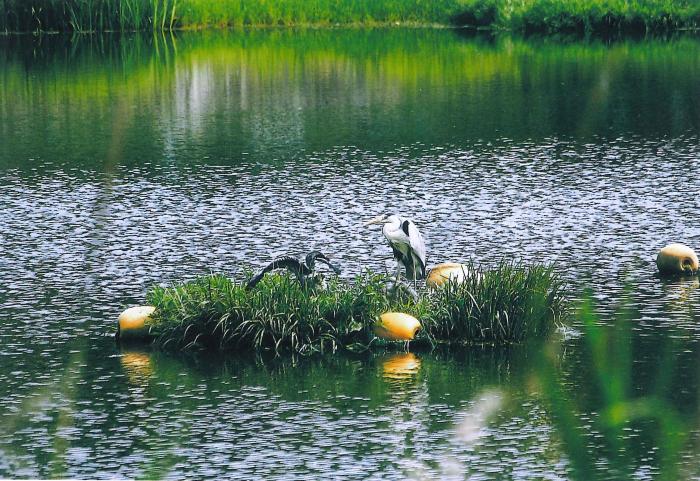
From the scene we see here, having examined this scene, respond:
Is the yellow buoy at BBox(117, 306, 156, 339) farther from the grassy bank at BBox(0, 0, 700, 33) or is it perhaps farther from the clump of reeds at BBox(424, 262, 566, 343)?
the grassy bank at BBox(0, 0, 700, 33)

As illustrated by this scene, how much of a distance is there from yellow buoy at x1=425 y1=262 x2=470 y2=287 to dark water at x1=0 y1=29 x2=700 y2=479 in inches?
80.5

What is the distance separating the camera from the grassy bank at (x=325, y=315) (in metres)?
21.3

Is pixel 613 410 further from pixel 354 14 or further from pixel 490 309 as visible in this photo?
pixel 354 14

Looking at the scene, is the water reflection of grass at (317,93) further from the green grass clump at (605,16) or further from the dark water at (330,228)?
the green grass clump at (605,16)

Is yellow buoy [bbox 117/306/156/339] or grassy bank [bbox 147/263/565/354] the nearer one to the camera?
grassy bank [bbox 147/263/565/354]

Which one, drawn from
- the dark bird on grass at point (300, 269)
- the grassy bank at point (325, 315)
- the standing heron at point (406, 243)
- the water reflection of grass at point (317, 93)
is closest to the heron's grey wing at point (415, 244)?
the standing heron at point (406, 243)

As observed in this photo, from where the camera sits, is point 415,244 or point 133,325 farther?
point 415,244

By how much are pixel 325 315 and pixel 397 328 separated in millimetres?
1018

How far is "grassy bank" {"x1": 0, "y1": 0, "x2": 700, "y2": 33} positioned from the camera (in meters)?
70.6

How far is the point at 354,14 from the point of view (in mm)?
78000

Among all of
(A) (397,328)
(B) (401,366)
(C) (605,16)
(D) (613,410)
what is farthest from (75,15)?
(D) (613,410)

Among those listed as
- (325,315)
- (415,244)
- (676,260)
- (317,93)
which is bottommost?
(317,93)

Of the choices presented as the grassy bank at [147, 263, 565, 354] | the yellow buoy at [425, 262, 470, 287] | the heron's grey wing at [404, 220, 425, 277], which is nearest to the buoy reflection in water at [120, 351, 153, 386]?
the grassy bank at [147, 263, 565, 354]

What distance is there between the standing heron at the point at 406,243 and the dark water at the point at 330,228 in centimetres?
202
